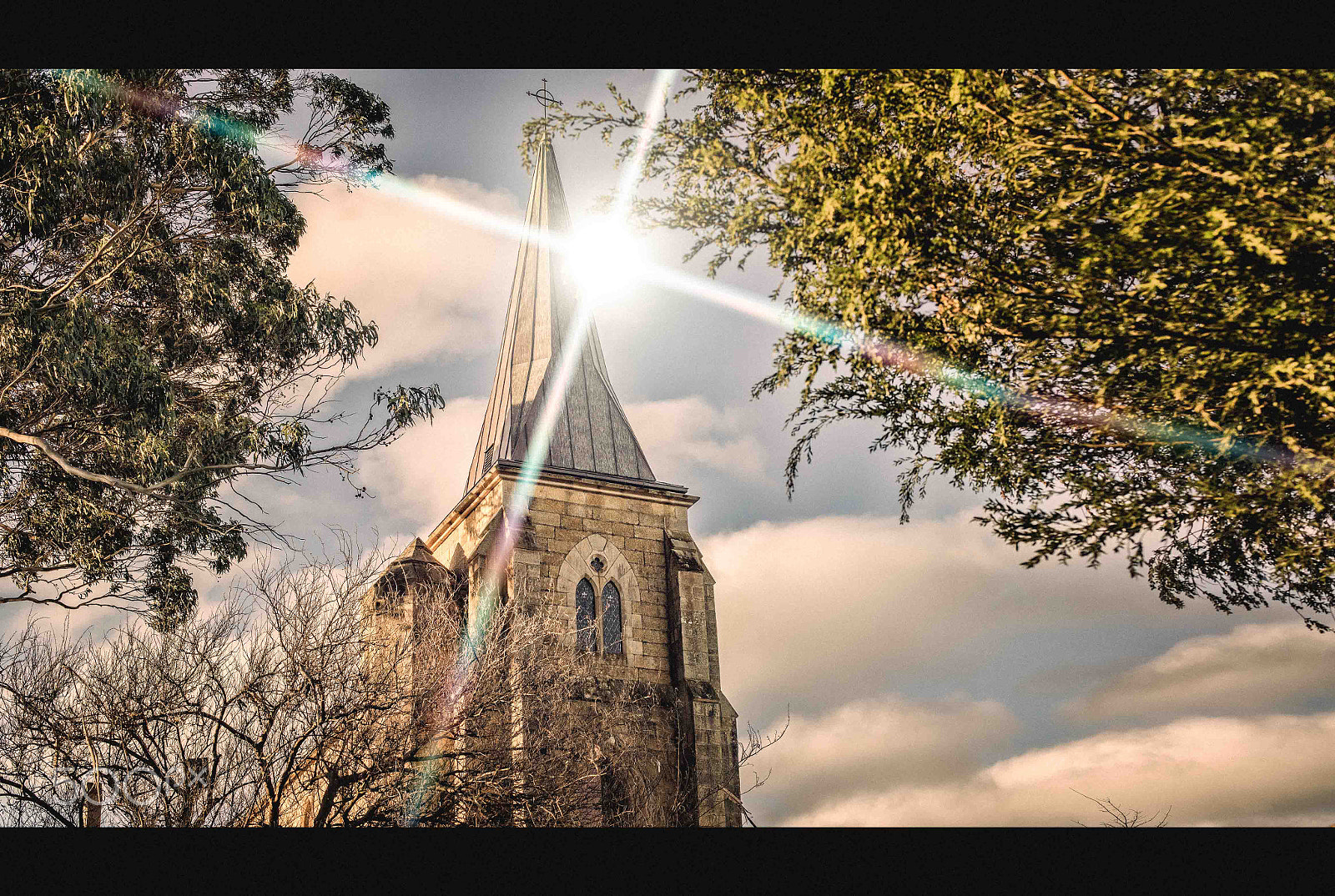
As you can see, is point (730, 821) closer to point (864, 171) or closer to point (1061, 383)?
point (1061, 383)

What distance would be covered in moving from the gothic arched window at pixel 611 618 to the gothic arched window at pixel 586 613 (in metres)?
0.20

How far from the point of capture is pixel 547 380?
2433cm

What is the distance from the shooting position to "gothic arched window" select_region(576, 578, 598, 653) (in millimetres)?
20156

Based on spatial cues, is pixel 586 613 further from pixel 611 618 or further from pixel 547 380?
pixel 547 380

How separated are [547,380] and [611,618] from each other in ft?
20.6

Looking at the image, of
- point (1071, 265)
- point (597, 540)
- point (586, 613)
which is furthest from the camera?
point (597, 540)

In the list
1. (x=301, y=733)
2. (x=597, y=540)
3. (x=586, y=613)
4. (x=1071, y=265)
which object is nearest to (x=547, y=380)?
(x=597, y=540)

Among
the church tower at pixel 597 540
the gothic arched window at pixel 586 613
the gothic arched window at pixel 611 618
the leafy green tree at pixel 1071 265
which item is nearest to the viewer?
the leafy green tree at pixel 1071 265

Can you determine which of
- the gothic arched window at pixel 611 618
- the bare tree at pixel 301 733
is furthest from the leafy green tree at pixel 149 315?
the gothic arched window at pixel 611 618

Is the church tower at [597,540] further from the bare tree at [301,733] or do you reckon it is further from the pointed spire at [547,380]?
the bare tree at [301,733]

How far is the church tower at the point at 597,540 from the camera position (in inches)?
768

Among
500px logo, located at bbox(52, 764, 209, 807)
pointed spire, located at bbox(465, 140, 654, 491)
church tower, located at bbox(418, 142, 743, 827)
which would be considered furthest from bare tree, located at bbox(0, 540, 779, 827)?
Answer: pointed spire, located at bbox(465, 140, 654, 491)
